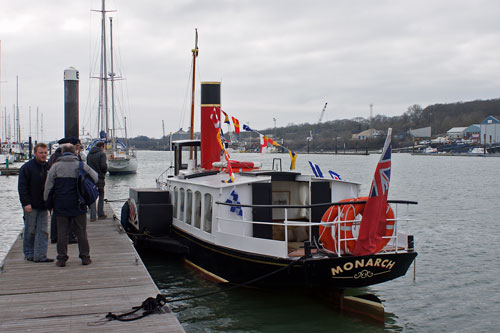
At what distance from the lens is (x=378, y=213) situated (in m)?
8.95

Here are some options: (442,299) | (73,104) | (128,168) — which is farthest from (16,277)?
(128,168)

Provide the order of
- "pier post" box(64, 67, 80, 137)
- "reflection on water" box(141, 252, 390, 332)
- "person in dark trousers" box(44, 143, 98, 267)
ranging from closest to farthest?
"person in dark trousers" box(44, 143, 98, 267) → "reflection on water" box(141, 252, 390, 332) → "pier post" box(64, 67, 80, 137)

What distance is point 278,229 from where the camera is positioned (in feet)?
38.0

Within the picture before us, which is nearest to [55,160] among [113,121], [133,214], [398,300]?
[133,214]

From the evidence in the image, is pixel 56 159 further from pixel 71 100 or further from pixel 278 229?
pixel 71 100

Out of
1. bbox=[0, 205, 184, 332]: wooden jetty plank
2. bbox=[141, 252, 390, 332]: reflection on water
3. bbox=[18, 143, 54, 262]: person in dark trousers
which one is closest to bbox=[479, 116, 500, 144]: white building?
bbox=[141, 252, 390, 332]: reflection on water

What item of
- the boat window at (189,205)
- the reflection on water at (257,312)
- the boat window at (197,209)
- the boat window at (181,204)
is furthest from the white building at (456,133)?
the reflection on water at (257,312)

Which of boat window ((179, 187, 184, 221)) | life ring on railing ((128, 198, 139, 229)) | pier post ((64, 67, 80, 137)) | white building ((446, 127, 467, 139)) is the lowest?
life ring on railing ((128, 198, 139, 229))

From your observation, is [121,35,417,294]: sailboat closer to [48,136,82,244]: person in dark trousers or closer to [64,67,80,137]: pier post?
[48,136,82,244]: person in dark trousers

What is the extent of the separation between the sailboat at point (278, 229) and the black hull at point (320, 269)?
18mm

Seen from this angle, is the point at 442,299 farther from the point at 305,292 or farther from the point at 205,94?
the point at 205,94

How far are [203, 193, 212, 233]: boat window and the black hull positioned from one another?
109 cm

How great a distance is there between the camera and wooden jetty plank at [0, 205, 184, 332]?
6.39 m

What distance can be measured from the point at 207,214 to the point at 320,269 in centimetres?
346
